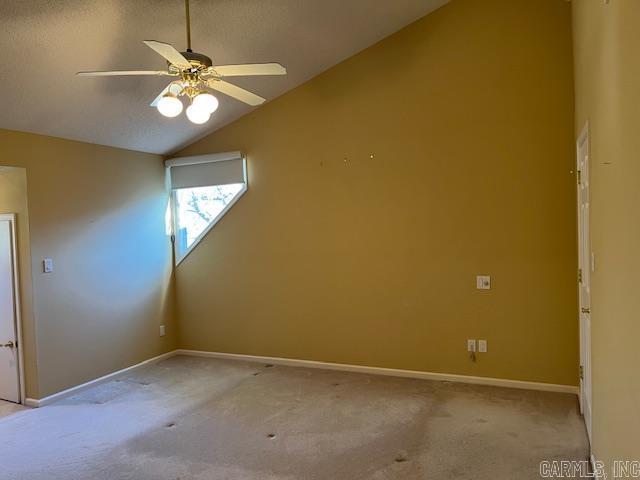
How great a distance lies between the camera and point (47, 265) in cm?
411

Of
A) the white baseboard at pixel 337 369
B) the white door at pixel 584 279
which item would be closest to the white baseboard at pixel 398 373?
the white baseboard at pixel 337 369

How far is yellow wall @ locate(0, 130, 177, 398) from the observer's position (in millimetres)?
4043

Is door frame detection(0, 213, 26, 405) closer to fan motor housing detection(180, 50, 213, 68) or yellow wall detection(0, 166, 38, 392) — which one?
yellow wall detection(0, 166, 38, 392)

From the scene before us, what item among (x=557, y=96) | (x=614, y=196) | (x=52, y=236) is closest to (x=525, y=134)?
(x=557, y=96)

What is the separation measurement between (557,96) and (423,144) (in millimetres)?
1152

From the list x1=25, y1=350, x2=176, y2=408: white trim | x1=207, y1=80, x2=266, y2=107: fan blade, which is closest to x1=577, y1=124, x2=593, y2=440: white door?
x1=207, y1=80, x2=266, y2=107: fan blade

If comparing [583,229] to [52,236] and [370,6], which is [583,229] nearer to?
[370,6]

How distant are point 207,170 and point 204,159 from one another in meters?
0.13

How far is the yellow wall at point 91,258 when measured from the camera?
4.04m

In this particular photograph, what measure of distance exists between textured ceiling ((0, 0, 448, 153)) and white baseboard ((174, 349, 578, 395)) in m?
2.56

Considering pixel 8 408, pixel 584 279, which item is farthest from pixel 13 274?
pixel 584 279

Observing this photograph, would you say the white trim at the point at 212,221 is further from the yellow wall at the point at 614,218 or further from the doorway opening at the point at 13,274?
the yellow wall at the point at 614,218

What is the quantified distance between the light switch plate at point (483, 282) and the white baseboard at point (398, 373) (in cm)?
82

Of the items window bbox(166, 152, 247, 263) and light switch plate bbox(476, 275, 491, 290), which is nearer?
light switch plate bbox(476, 275, 491, 290)
